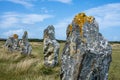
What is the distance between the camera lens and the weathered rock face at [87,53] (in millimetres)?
8719

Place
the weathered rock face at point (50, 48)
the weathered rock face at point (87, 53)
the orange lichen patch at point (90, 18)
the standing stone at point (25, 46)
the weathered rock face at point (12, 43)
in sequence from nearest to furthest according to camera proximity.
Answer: the weathered rock face at point (87, 53) < the orange lichen patch at point (90, 18) < the weathered rock face at point (50, 48) < the standing stone at point (25, 46) < the weathered rock face at point (12, 43)

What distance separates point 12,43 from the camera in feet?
112

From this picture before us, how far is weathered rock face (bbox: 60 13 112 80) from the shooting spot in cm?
872

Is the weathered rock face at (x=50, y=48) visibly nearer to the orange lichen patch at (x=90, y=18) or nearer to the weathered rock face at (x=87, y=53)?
the weathered rock face at (x=87, y=53)

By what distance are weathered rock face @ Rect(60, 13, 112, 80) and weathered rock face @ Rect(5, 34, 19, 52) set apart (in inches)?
948

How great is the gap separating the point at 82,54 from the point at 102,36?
993 millimetres

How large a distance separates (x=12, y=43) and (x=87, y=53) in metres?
26.2

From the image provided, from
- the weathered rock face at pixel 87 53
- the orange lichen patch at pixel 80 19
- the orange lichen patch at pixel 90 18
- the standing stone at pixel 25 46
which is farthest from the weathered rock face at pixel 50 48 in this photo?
the orange lichen patch at pixel 90 18

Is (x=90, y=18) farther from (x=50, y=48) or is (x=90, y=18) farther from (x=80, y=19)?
(x=50, y=48)

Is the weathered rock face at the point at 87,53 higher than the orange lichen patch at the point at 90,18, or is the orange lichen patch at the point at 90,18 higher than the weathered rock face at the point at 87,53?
the orange lichen patch at the point at 90,18

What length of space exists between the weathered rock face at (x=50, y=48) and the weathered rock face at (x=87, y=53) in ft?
34.4

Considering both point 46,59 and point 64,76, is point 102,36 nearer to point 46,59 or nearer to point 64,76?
point 64,76

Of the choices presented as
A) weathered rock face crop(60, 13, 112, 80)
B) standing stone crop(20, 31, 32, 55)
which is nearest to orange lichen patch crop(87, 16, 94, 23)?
weathered rock face crop(60, 13, 112, 80)

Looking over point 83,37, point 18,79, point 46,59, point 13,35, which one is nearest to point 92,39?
point 83,37
